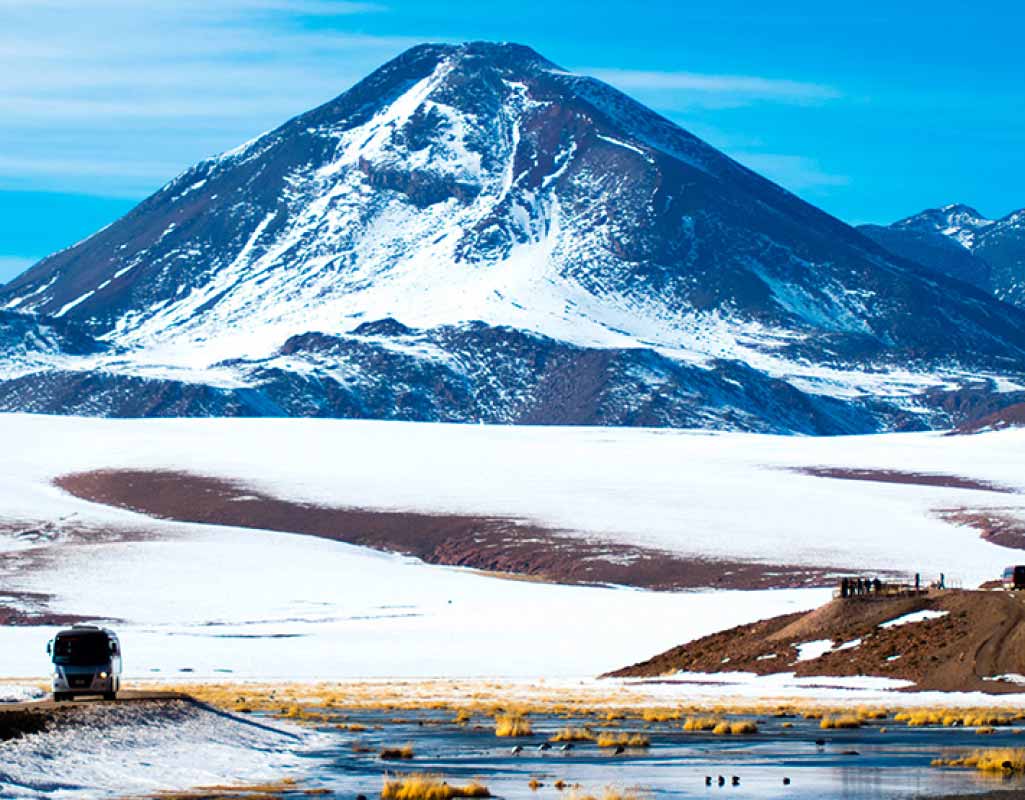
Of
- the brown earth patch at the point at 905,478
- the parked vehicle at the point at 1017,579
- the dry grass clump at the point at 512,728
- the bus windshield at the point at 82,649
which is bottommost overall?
the dry grass clump at the point at 512,728

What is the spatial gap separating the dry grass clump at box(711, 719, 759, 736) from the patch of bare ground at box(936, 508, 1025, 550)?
268 ft

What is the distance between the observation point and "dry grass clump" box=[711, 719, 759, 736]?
41281mm

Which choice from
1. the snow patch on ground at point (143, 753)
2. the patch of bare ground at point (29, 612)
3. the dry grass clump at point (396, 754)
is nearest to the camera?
the snow patch on ground at point (143, 753)

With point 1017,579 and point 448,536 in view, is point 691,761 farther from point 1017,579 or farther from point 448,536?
point 448,536

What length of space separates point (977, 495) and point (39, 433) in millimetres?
90593

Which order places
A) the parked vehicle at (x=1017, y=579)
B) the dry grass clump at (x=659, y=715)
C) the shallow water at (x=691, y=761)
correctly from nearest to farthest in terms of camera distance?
the shallow water at (x=691, y=761), the dry grass clump at (x=659, y=715), the parked vehicle at (x=1017, y=579)

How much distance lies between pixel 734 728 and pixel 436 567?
3153 inches

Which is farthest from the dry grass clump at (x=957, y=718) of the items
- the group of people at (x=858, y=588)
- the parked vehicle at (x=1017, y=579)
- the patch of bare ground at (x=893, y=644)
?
the group of people at (x=858, y=588)

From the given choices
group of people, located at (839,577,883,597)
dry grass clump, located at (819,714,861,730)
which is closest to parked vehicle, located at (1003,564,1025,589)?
group of people, located at (839,577,883,597)

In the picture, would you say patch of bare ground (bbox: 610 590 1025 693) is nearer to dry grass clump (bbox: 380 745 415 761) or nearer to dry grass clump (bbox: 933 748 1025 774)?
dry grass clump (bbox: 933 748 1025 774)

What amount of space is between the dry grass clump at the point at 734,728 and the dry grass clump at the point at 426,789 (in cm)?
1286

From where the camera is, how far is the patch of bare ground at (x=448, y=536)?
11388 centimetres

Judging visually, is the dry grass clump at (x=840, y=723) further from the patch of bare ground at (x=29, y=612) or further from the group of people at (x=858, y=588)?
the patch of bare ground at (x=29, y=612)

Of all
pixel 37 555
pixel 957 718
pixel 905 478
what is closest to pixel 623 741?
pixel 957 718
